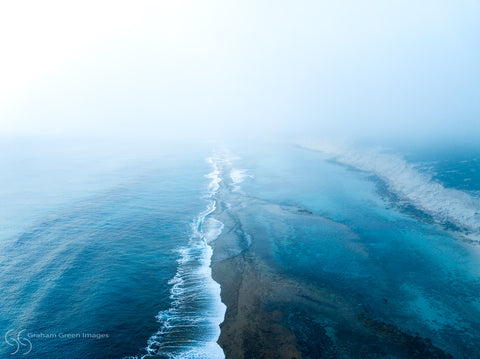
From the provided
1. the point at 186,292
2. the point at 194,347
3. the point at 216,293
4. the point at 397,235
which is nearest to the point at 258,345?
the point at 194,347

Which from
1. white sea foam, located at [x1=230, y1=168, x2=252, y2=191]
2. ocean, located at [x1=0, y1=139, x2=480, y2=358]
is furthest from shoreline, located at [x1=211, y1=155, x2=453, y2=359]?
white sea foam, located at [x1=230, y1=168, x2=252, y2=191]

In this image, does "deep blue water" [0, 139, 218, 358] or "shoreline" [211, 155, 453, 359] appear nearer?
"shoreline" [211, 155, 453, 359]

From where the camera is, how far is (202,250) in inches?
1497

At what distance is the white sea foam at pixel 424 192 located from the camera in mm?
46591

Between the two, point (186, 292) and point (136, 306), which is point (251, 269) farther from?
point (136, 306)

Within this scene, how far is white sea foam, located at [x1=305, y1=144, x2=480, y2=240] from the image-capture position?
46591 millimetres

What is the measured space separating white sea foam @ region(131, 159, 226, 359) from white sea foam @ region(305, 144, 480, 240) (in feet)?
132

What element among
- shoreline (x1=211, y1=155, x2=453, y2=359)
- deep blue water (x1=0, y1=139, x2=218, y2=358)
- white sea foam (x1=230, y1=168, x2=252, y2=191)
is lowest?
shoreline (x1=211, y1=155, x2=453, y2=359)

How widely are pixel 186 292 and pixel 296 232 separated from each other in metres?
21.7

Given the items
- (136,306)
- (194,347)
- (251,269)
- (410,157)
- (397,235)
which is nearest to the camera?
(194,347)

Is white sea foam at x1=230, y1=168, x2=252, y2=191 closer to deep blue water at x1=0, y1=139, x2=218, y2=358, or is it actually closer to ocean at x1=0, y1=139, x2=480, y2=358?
ocean at x1=0, y1=139, x2=480, y2=358

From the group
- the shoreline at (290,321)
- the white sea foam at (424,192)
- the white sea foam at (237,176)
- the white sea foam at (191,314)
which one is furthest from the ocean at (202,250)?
the white sea foam at (237,176)

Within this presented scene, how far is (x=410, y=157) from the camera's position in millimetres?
89250

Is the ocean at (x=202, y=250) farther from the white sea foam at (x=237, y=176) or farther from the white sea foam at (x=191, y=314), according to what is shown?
the white sea foam at (x=237, y=176)
